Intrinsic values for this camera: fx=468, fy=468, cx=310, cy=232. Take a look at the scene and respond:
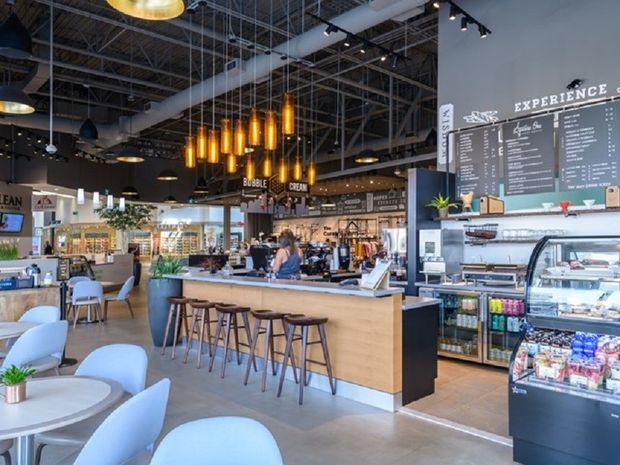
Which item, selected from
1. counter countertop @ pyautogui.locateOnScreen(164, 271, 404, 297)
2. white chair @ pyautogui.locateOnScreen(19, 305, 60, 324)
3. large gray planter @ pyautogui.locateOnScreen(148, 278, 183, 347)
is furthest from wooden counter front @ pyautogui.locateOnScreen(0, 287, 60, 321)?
white chair @ pyautogui.locateOnScreen(19, 305, 60, 324)

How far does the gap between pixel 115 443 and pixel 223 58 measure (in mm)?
8260

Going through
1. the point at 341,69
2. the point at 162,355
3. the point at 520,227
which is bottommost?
the point at 162,355

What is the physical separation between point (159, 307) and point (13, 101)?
2.99 m

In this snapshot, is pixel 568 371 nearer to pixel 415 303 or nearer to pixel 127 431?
pixel 415 303

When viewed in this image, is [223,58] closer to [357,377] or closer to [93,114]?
[93,114]

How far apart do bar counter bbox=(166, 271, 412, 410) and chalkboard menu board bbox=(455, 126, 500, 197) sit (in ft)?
8.72

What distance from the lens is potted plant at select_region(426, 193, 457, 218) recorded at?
19.7 ft

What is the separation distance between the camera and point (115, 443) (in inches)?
67.7

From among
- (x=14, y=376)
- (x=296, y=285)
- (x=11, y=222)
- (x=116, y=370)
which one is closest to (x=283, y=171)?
(x=296, y=285)

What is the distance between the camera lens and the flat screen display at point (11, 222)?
12.7 metres

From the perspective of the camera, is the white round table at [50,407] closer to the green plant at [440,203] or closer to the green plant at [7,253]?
the green plant at [440,203]

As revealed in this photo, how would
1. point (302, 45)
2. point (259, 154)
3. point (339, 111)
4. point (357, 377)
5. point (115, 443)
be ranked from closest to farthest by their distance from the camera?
point (115, 443)
point (357, 377)
point (302, 45)
point (339, 111)
point (259, 154)

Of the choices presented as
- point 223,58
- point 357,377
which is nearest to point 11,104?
point 223,58

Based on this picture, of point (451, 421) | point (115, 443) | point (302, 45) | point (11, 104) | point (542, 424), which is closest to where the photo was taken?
point (115, 443)
